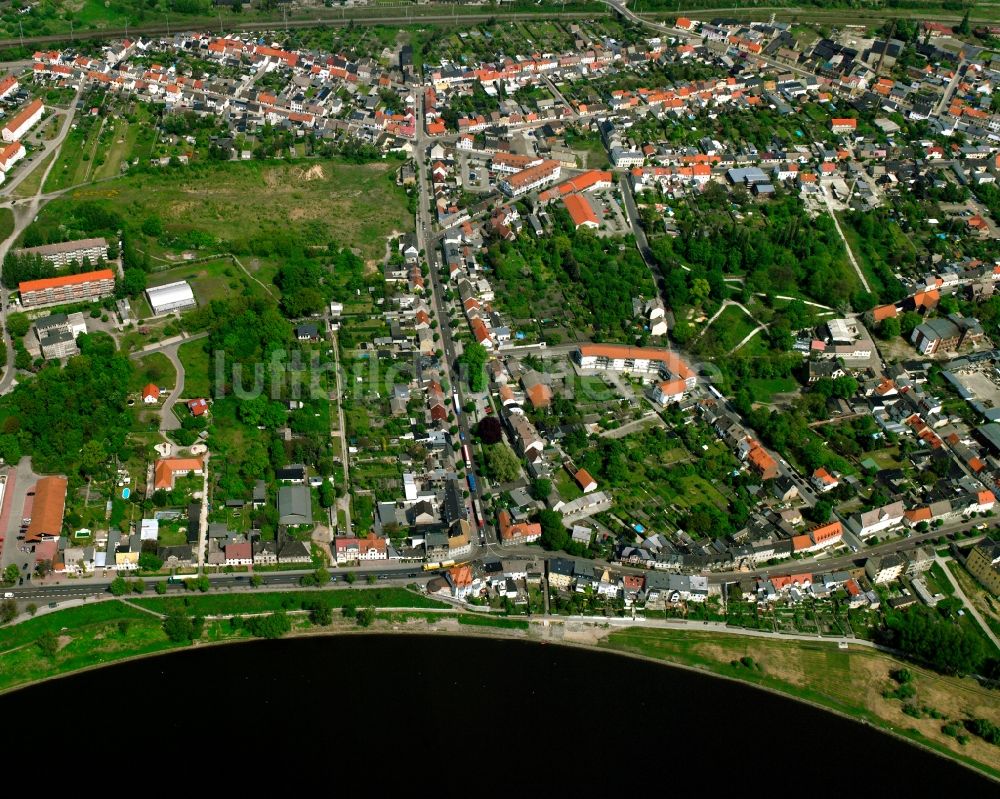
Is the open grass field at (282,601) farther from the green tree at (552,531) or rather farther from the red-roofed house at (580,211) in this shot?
the red-roofed house at (580,211)

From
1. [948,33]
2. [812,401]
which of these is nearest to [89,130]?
[812,401]

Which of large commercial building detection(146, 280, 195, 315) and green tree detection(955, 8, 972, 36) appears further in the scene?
green tree detection(955, 8, 972, 36)

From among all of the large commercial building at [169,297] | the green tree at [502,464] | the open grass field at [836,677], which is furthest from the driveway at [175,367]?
the open grass field at [836,677]

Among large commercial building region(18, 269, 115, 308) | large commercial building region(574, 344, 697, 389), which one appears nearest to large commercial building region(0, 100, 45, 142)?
large commercial building region(18, 269, 115, 308)

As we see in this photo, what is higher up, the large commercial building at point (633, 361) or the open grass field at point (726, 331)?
the open grass field at point (726, 331)

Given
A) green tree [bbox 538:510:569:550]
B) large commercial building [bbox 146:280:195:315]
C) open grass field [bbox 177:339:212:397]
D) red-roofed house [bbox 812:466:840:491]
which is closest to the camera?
green tree [bbox 538:510:569:550]

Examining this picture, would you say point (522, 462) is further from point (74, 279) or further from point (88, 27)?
point (88, 27)

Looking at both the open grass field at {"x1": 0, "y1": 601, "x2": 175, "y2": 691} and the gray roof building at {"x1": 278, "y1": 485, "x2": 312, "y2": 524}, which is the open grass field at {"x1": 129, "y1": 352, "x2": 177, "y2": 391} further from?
the open grass field at {"x1": 0, "y1": 601, "x2": 175, "y2": 691}
